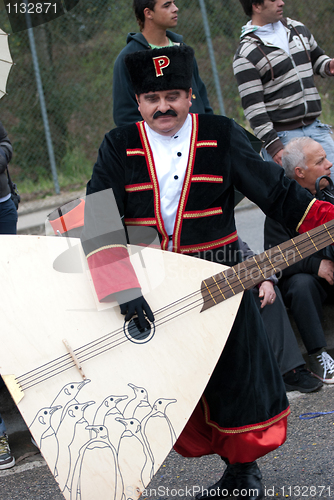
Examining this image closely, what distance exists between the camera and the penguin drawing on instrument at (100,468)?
1812 mm

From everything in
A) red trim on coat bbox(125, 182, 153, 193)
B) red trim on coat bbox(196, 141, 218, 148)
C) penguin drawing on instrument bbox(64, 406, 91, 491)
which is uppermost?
red trim on coat bbox(196, 141, 218, 148)

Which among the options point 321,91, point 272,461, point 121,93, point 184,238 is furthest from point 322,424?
point 321,91

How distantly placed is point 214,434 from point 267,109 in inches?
98.4

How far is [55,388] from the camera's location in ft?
6.20

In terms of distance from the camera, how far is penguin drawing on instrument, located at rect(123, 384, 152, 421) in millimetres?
1892

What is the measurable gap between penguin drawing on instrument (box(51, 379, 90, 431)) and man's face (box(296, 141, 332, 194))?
214cm

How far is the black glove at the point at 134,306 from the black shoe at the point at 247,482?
0.80 m

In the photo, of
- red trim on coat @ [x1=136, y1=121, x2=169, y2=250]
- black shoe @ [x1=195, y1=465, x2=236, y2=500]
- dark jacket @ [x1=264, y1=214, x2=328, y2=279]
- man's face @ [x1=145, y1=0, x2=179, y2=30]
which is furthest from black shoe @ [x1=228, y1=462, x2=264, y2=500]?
man's face @ [x1=145, y1=0, x2=179, y2=30]

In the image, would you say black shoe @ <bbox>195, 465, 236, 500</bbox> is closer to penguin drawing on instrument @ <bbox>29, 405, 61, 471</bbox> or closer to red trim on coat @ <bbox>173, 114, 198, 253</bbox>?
penguin drawing on instrument @ <bbox>29, 405, 61, 471</bbox>

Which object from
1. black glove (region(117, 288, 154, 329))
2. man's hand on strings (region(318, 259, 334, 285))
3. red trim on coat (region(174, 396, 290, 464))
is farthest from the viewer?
man's hand on strings (region(318, 259, 334, 285))

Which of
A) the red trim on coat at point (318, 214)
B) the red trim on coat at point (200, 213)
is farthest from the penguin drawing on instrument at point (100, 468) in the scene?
the red trim on coat at point (318, 214)

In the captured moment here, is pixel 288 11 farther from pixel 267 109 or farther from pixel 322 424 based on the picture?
pixel 322 424

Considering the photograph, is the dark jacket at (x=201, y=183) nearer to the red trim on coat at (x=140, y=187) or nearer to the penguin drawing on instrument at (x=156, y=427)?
the red trim on coat at (x=140, y=187)

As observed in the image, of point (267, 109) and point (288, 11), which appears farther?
point (288, 11)
